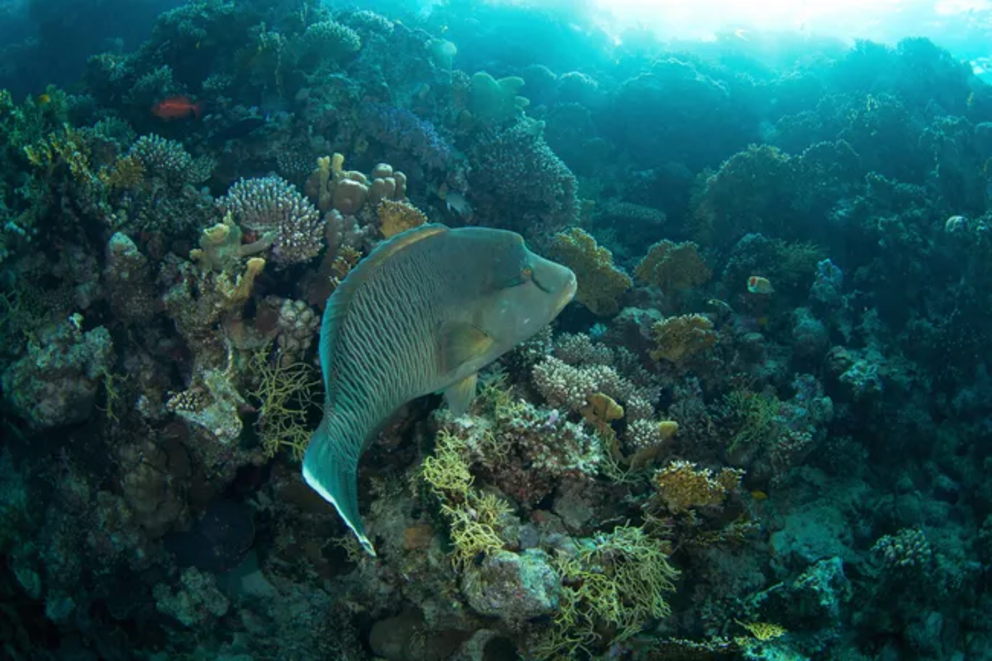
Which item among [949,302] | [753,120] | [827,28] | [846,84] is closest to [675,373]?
[949,302]

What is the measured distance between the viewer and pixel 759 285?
7.35 metres

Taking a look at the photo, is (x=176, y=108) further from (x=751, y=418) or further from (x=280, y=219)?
(x=751, y=418)

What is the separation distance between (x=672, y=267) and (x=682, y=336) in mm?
2196

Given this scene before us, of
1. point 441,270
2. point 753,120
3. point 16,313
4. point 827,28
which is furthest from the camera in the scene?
point 827,28

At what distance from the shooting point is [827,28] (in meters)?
33.7

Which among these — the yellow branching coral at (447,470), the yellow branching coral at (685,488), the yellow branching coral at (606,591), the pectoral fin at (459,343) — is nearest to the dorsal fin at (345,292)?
the pectoral fin at (459,343)

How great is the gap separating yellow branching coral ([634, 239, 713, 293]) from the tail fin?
6.23 metres

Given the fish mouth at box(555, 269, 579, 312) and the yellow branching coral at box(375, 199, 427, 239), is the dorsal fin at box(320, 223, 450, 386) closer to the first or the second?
the fish mouth at box(555, 269, 579, 312)

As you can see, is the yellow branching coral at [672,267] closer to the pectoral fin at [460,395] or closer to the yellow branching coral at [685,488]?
the yellow branching coral at [685,488]

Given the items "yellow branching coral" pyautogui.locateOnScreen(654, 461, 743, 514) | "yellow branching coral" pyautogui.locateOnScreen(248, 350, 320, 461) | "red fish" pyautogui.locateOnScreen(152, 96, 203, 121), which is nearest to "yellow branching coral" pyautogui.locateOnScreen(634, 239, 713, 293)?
"yellow branching coral" pyautogui.locateOnScreen(654, 461, 743, 514)

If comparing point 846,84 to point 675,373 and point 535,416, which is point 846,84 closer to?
point 675,373

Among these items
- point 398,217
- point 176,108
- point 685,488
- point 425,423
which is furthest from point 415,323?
point 176,108

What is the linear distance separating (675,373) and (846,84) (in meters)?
16.6

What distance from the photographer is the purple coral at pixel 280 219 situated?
430 cm
